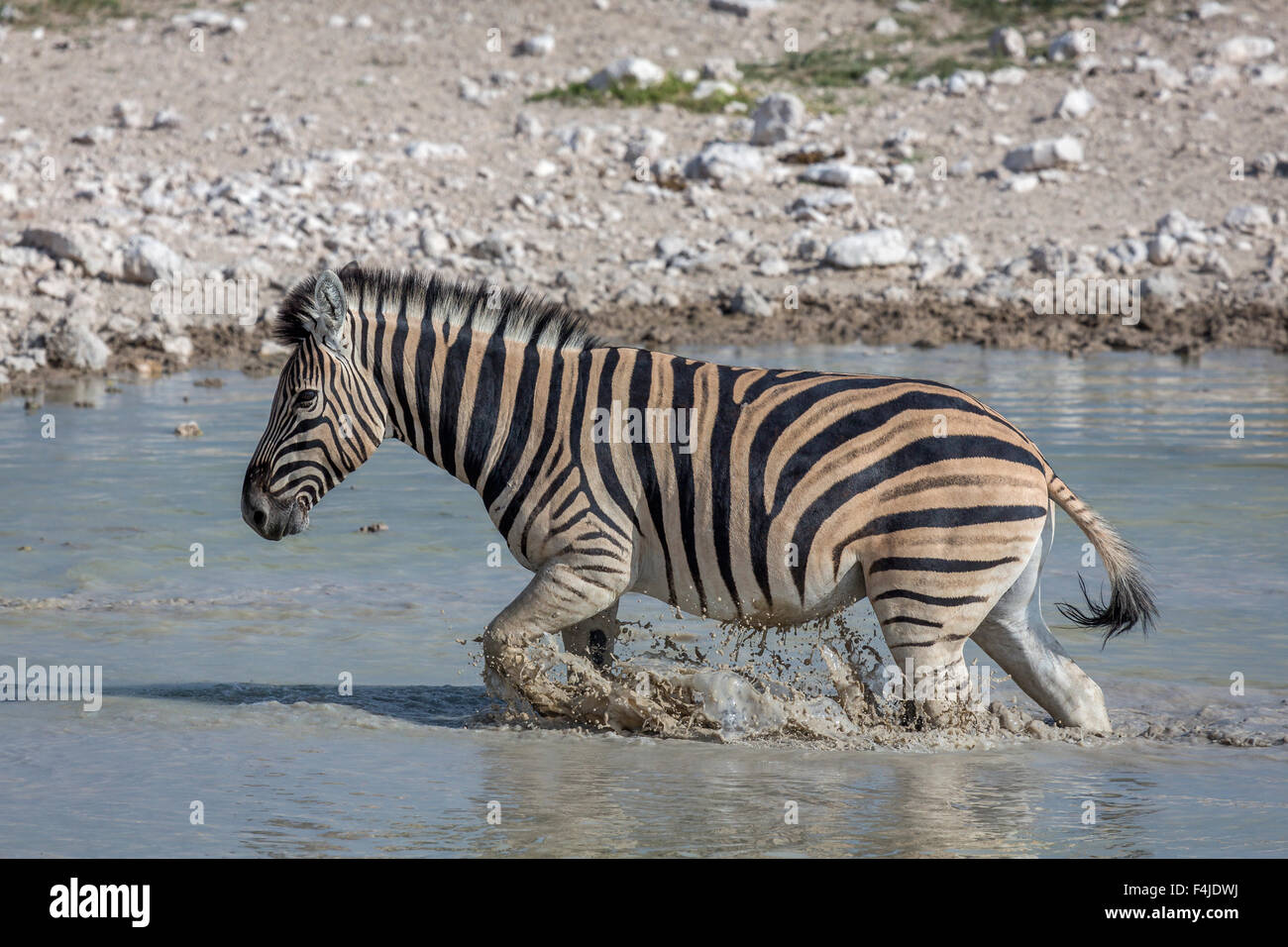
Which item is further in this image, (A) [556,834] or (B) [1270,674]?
(B) [1270,674]

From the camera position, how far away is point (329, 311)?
20.7ft

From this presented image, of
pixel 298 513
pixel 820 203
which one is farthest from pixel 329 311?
pixel 820 203

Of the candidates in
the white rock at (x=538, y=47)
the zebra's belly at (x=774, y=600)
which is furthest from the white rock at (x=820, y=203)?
the zebra's belly at (x=774, y=600)

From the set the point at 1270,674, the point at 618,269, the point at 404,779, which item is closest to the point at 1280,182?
the point at 618,269

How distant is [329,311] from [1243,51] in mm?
18538

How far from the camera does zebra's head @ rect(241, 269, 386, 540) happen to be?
6.35m

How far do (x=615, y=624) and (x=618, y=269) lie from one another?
11.9 meters

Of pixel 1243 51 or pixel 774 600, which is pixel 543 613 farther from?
pixel 1243 51

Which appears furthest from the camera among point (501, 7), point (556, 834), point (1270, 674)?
point (501, 7)

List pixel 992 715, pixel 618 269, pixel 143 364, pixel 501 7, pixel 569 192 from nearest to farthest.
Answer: pixel 992 715
pixel 143 364
pixel 618 269
pixel 569 192
pixel 501 7

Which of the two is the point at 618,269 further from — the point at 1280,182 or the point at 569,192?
the point at 1280,182

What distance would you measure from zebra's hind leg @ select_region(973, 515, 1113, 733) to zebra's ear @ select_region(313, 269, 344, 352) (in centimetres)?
260

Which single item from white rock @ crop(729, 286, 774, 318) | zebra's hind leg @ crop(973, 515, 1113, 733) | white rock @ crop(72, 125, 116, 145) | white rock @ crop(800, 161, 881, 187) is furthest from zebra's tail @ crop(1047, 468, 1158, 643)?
white rock @ crop(72, 125, 116, 145)

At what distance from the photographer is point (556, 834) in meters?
5.28
